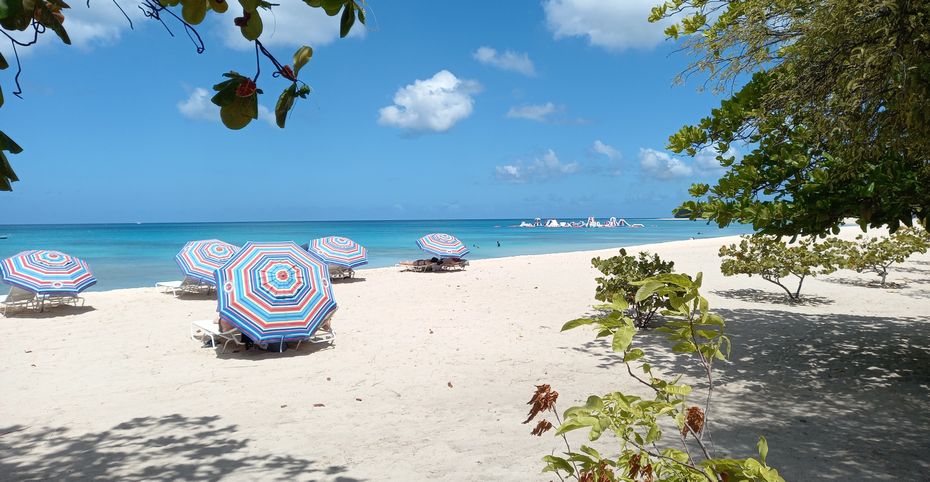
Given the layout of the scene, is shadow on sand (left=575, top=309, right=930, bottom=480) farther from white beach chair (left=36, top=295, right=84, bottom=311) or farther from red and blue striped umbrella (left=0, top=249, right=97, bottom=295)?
white beach chair (left=36, top=295, right=84, bottom=311)

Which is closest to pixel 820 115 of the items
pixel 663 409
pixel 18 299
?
pixel 663 409

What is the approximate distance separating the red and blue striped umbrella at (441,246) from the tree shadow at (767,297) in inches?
369

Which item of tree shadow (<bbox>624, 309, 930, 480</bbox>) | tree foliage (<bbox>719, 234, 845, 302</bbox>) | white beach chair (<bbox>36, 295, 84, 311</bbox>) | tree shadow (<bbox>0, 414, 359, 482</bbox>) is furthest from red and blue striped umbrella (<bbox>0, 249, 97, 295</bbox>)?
tree foliage (<bbox>719, 234, 845, 302</bbox>)

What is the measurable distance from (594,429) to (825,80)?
4.30 meters

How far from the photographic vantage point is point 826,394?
18.1 feet

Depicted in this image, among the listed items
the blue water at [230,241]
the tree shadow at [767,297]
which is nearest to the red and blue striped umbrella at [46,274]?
the blue water at [230,241]

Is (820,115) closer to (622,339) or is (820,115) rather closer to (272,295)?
(622,339)

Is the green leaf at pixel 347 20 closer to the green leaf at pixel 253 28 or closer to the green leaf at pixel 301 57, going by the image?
the green leaf at pixel 301 57

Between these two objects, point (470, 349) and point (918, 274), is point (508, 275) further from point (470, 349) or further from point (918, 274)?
point (918, 274)

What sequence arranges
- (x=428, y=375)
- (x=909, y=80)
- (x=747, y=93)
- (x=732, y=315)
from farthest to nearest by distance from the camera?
(x=732, y=315) → (x=428, y=375) → (x=747, y=93) → (x=909, y=80)

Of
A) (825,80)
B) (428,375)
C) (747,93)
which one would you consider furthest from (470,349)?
(825,80)

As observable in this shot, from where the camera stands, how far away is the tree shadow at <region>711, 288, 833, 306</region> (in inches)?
437

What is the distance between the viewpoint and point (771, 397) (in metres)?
5.45

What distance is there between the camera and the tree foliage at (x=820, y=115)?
3467mm
